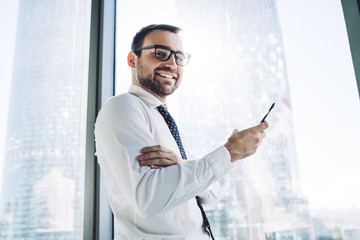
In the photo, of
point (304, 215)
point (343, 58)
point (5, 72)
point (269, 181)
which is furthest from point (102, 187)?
point (343, 58)

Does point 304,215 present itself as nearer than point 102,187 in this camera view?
Yes

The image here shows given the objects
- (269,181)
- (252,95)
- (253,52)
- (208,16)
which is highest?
(208,16)

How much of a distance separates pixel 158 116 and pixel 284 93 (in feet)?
1.80

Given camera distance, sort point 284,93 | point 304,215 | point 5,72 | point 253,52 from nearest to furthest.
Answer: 1. point 304,215
2. point 284,93
3. point 253,52
4. point 5,72

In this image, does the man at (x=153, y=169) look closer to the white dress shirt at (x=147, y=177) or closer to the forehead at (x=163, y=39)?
the white dress shirt at (x=147, y=177)

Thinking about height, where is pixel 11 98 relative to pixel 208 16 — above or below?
below

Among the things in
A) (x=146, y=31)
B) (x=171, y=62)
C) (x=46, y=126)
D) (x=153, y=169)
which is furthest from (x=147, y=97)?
(x=46, y=126)

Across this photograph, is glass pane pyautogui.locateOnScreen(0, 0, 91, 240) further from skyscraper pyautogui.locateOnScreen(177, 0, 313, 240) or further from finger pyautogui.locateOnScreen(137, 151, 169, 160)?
finger pyautogui.locateOnScreen(137, 151, 169, 160)

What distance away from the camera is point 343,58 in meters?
1.13

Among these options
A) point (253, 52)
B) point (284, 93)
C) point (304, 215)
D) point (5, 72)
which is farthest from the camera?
point (5, 72)

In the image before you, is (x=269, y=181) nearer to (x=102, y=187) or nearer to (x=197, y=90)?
(x=197, y=90)

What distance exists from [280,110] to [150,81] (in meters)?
0.56

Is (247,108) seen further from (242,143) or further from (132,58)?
(132,58)

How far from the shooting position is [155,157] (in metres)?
0.83
